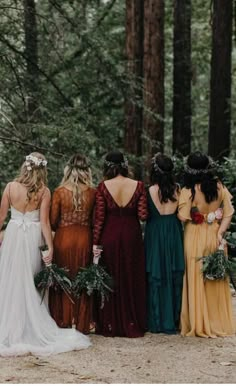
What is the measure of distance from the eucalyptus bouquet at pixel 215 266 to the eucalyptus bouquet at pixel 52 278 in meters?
1.50

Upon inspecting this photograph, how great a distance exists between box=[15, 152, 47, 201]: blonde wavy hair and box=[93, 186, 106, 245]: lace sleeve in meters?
0.67

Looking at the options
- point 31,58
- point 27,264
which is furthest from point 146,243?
point 31,58

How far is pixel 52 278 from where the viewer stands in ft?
24.3

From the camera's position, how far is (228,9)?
48.2ft

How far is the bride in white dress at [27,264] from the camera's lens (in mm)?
7215

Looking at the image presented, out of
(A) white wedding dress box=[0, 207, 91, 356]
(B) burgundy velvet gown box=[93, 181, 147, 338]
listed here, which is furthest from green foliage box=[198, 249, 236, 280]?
(A) white wedding dress box=[0, 207, 91, 356]

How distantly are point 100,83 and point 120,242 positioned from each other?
26.5 feet

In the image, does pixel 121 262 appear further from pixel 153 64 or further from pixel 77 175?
pixel 153 64

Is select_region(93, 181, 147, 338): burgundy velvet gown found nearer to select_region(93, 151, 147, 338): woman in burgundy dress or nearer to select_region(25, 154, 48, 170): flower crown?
select_region(93, 151, 147, 338): woman in burgundy dress

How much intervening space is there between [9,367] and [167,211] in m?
2.54

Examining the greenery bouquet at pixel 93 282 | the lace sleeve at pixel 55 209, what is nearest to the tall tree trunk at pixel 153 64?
the lace sleeve at pixel 55 209

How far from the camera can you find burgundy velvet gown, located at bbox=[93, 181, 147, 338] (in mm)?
7805

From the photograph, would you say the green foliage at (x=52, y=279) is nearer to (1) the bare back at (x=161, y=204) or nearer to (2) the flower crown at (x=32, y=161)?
(2) the flower crown at (x=32, y=161)

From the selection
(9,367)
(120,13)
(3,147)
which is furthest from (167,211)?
(120,13)
